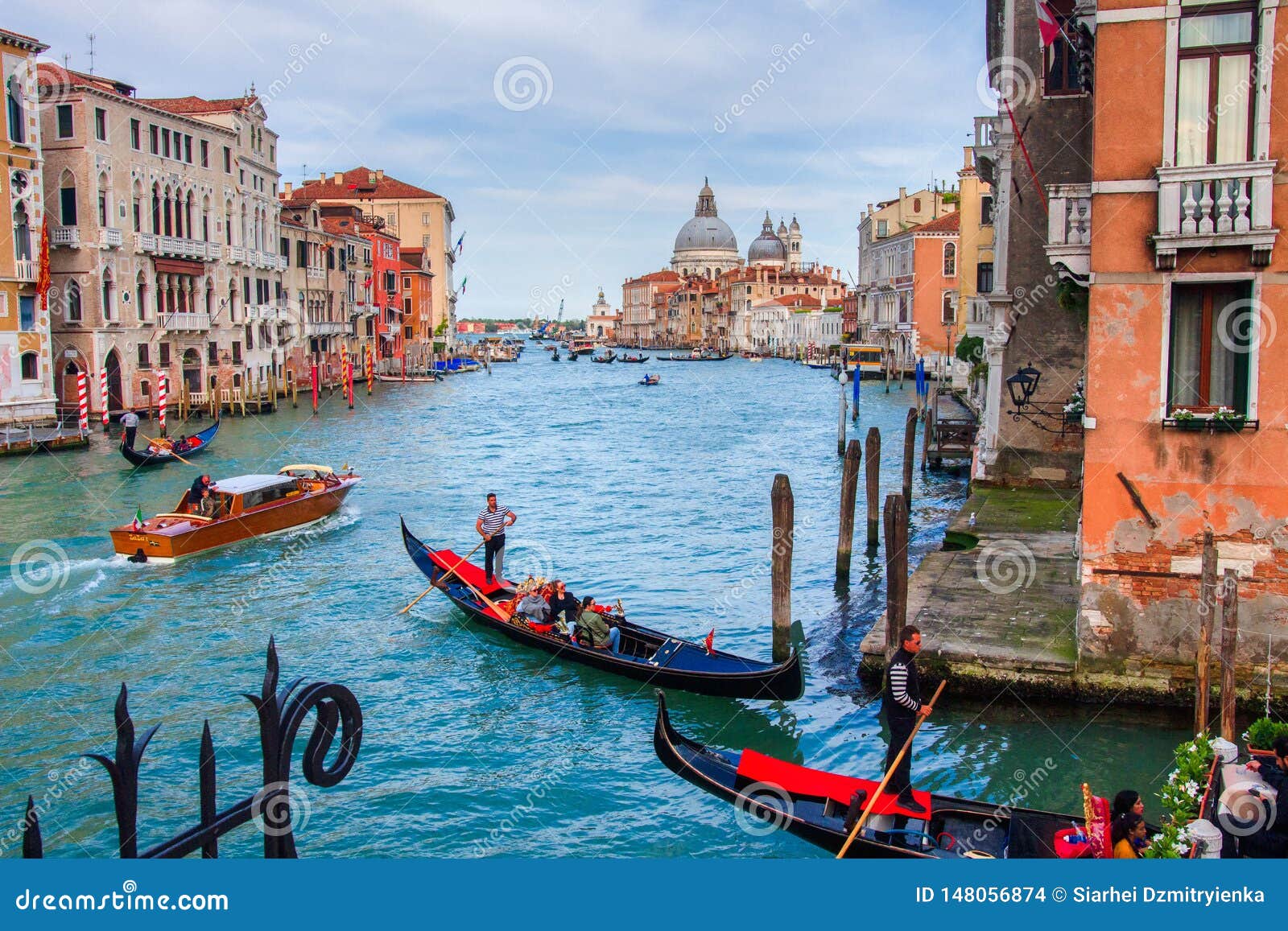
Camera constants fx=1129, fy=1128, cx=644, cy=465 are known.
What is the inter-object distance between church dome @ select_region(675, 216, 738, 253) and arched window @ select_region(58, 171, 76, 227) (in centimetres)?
11633

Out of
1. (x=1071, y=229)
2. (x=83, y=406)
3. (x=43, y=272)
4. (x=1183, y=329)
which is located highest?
(x=43, y=272)

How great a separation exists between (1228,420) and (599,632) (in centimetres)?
542

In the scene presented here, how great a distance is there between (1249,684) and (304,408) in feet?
110

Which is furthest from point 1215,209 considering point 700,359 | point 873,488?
point 700,359

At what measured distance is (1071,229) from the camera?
8.51 metres

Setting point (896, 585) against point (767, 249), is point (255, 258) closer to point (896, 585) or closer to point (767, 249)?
point (896, 585)

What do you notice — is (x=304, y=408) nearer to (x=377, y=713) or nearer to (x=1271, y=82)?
(x=377, y=713)

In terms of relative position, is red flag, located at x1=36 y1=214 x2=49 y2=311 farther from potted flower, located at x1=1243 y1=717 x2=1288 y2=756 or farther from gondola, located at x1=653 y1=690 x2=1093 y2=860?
potted flower, located at x1=1243 y1=717 x2=1288 y2=756

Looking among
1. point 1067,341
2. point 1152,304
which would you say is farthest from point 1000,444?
point 1152,304

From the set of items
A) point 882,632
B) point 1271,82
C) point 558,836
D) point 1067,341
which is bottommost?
point 558,836

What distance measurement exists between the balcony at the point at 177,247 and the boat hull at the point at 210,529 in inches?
647

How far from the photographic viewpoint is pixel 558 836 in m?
7.45

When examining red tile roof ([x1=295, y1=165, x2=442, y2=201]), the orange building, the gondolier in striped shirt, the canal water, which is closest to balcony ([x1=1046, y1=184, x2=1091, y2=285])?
the orange building

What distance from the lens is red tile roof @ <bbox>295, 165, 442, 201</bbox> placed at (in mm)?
57862
